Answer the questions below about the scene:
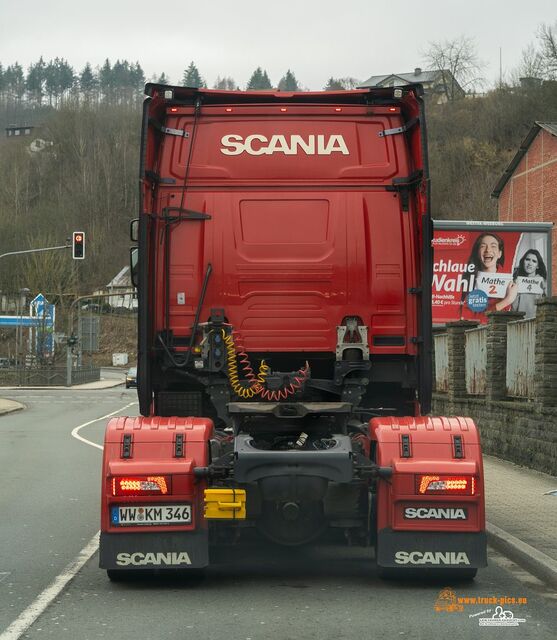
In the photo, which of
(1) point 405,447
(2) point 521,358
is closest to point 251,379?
(1) point 405,447

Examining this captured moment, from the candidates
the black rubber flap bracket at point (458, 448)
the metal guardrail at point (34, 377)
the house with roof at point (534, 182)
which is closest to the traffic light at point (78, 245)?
the house with roof at point (534, 182)

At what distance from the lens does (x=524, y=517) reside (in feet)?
34.5

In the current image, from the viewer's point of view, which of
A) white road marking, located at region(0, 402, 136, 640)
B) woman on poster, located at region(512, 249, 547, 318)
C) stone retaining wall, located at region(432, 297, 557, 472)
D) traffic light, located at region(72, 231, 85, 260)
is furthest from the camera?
traffic light, located at region(72, 231, 85, 260)

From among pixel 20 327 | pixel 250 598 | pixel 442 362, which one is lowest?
pixel 250 598

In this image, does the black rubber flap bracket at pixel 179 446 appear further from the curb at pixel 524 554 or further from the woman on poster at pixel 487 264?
the woman on poster at pixel 487 264

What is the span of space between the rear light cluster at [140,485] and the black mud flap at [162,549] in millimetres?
275

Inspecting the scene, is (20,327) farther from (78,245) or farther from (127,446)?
(127,446)

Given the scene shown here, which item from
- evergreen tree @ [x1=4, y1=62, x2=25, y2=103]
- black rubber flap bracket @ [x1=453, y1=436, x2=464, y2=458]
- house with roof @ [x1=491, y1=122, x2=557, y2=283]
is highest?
evergreen tree @ [x1=4, y1=62, x2=25, y2=103]

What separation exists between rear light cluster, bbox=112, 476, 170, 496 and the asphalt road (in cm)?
69

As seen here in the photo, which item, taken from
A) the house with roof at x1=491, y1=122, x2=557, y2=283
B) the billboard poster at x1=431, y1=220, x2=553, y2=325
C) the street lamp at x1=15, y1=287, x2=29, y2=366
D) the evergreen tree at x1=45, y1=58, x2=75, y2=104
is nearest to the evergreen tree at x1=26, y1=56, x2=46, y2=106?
the evergreen tree at x1=45, y1=58, x2=75, y2=104

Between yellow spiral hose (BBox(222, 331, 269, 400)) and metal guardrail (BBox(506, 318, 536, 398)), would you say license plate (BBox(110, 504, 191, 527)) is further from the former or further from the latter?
metal guardrail (BBox(506, 318, 536, 398))

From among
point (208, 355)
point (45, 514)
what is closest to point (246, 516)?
point (208, 355)

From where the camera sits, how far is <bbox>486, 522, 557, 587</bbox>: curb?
7820mm

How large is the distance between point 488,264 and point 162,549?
22.9 m
